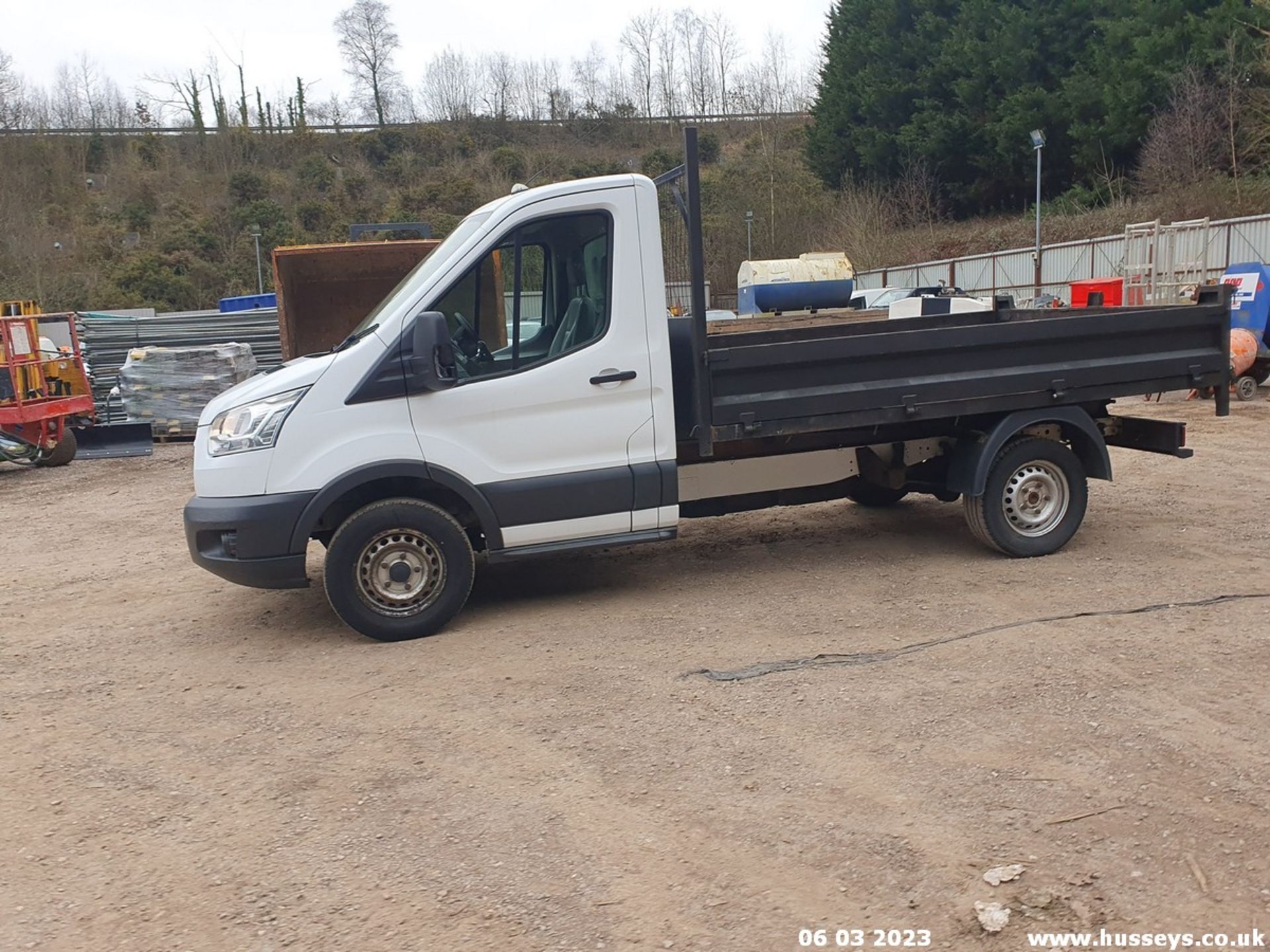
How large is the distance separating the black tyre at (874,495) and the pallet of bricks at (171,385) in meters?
11.8

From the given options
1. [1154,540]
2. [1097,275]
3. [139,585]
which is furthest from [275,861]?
[1097,275]

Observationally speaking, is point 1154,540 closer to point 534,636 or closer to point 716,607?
point 716,607

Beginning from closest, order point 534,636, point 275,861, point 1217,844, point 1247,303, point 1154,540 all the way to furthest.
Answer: point 1217,844
point 275,861
point 534,636
point 1154,540
point 1247,303

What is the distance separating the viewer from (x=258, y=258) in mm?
42312

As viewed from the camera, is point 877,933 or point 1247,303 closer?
point 877,933

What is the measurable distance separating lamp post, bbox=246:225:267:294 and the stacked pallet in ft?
71.1

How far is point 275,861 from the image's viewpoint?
3729 millimetres

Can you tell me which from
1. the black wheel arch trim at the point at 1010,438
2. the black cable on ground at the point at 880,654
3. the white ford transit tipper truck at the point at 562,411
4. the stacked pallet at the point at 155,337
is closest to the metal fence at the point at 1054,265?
the black wheel arch trim at the point at 1010,438

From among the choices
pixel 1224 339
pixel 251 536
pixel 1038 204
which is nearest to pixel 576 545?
pixel 251 536

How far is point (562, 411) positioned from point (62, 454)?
1158 centimetres

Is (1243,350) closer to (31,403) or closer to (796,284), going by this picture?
(796,284)

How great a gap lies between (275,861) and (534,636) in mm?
2473

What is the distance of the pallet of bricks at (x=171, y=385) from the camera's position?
1712cm

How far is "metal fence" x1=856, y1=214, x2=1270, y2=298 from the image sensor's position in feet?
79.5
